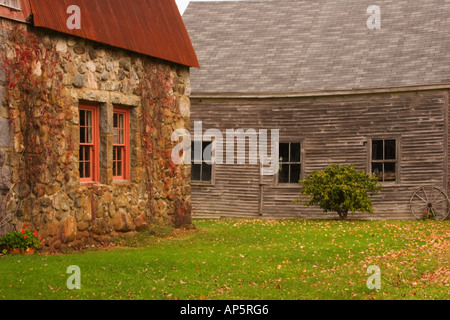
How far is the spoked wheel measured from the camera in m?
18.3

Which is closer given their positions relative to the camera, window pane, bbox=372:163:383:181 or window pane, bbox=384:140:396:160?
window pane, bbox=384:140:396:160

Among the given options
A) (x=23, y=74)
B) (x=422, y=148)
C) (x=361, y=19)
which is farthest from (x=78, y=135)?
(x=361, y=19)

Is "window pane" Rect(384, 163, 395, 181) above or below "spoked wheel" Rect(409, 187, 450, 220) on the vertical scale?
above

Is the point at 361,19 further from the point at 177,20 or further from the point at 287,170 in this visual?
the point at 177,20

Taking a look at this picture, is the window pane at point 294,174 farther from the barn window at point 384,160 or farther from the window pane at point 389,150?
the window pane at point 389,150

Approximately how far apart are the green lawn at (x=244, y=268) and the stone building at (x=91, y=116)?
2.58 ft

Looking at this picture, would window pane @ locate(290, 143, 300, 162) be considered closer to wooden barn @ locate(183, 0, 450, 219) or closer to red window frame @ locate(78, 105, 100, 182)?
wooden barn @ locate(183, 0, 450, 219)

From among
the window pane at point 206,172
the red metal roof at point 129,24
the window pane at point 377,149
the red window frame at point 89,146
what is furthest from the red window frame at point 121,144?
the window pane at point 377,149

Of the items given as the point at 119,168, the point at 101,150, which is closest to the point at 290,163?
the point at 119,168

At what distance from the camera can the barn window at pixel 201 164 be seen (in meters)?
20.6

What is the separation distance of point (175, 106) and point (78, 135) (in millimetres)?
3792

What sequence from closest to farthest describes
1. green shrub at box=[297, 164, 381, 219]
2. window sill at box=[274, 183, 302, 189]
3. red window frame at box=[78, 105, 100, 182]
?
red window frame at box=[78, 105, 100, 182] → green shrub at box=[297, 164, 381, 219] → window sill at box=[274, 183, 302, 189]

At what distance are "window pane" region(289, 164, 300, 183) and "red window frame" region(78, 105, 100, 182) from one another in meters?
9.26

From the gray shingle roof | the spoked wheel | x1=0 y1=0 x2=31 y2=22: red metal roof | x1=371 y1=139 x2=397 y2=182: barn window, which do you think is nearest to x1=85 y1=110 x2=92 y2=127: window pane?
x1=0 y1=0 x2=31 y2=22: red metal roof
